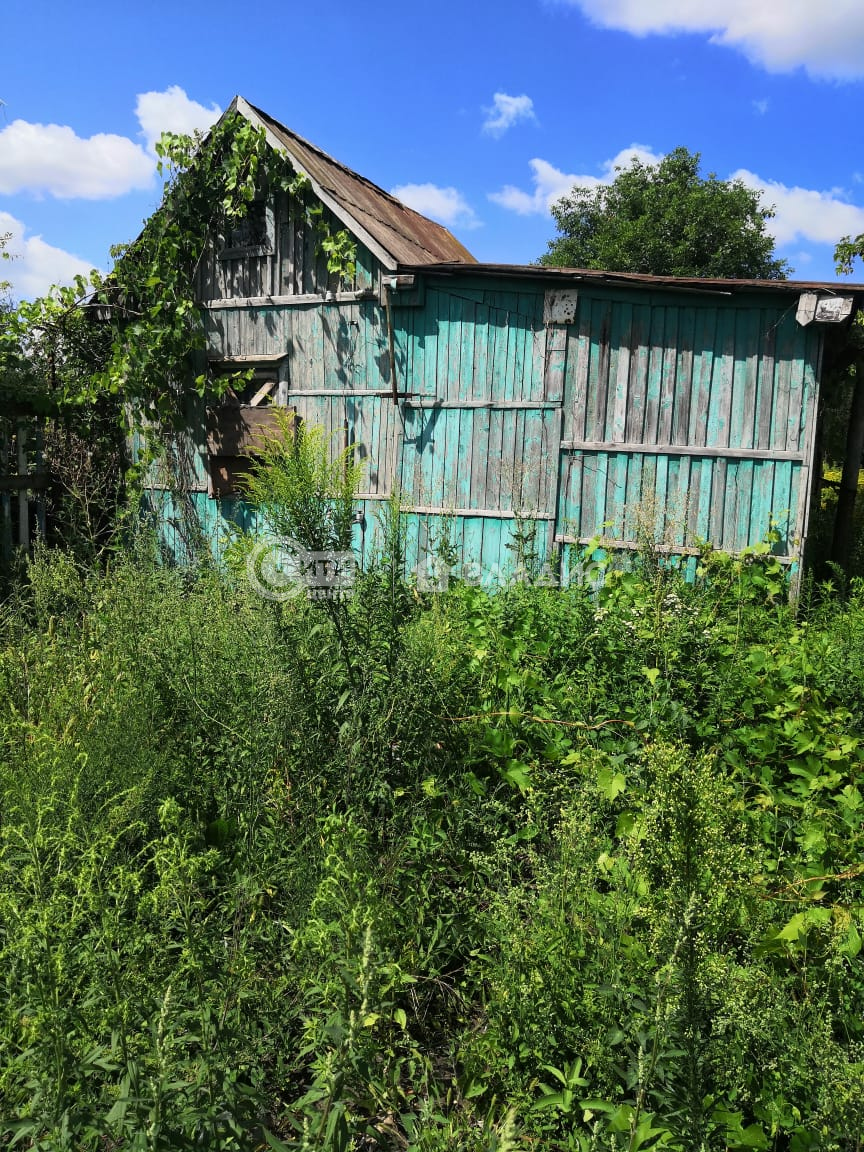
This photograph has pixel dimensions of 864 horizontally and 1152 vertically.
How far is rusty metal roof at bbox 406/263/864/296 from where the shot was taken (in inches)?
241

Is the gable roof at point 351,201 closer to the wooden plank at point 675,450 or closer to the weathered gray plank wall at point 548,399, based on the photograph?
the weathered gray plank wall at point 548,399

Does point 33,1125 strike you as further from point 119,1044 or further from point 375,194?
point 375,194

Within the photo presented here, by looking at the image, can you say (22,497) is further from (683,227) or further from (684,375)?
(683,227)

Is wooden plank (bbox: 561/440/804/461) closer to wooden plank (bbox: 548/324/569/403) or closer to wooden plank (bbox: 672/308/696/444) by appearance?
wooden plank (bbox: 672/308/696/444)

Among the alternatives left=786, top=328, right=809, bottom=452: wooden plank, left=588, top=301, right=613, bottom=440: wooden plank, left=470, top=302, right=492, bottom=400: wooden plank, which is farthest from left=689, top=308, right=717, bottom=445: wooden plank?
left=470, top=302, right=492, bottom=400: wooden plank

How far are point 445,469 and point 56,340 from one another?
5203 mm

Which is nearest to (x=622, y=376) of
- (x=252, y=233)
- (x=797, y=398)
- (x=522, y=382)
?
(x=522, y=382)

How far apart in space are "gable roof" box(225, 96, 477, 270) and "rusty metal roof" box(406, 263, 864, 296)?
312mm

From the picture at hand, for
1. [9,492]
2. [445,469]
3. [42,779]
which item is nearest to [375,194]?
[445,469]

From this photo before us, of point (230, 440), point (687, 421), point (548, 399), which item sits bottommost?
point (230, 440)

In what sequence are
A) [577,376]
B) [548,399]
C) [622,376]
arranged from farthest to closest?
[548,399], [577,376], [622,376]

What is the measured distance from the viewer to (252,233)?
29.2 ft

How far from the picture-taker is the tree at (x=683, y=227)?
25953mm

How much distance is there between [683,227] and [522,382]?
22546mm
